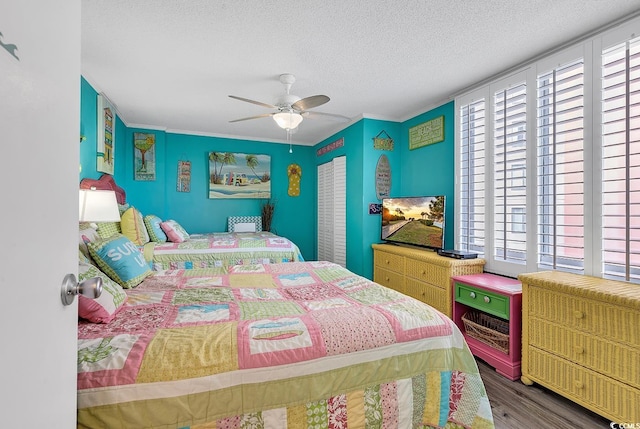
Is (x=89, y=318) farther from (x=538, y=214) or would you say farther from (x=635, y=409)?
(x=538, y=214)

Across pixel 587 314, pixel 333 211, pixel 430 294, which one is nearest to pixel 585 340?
pixel 587 314

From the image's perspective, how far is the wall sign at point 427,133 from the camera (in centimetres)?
363

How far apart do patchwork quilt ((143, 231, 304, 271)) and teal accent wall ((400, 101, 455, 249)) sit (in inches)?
70.7

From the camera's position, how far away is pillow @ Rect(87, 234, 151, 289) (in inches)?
72.7

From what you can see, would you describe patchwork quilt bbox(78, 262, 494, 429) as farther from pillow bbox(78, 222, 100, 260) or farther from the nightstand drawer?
the nightstand drawer

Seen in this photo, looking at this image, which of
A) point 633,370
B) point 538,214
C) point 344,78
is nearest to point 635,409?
point 633,370

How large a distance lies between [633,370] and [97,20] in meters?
3.80

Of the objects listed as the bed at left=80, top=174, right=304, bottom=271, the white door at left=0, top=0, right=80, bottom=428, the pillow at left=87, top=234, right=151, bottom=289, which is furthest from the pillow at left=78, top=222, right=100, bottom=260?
the white door at left=0, top=0, right=80, bottom=428

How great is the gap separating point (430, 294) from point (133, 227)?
128 inches

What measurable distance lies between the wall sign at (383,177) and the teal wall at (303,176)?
0.22 ft

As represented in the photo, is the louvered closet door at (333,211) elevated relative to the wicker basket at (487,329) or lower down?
elevated

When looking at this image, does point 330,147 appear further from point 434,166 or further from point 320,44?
point 320,44

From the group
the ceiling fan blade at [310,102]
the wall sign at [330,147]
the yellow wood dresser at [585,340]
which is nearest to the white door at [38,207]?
the ceiling fan blade at [310,102]

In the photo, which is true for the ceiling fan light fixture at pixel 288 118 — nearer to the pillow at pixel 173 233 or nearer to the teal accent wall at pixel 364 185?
the teal accent wall at pixel 364 185
